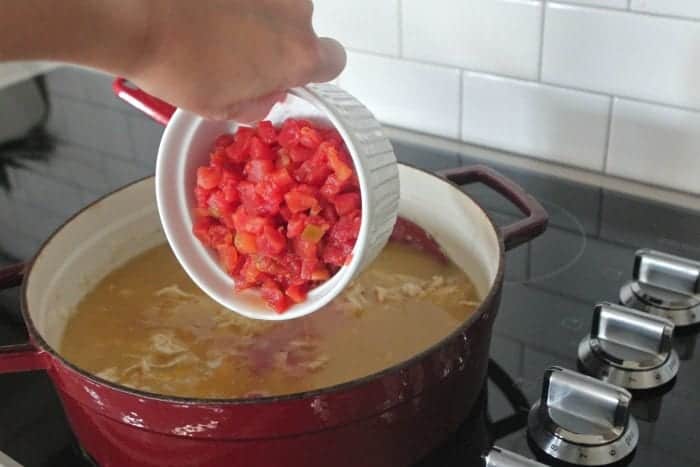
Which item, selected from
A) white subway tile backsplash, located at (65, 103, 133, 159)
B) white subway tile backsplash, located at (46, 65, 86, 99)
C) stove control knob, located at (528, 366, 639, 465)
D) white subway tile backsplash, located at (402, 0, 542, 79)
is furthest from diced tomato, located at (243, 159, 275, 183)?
white subway tile backsplash, located at (46, 65, 86, 99)

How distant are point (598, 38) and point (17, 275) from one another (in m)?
0.60

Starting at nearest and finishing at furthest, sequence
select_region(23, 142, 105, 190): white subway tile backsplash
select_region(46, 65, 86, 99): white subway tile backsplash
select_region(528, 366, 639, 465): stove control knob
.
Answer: select_region(528, 366, 639, 465): stove control knob
select_region(23, 142, 105, 190): white subway tile backsplash
select_region(46, 65, 86, 99): white subway tile backsplash

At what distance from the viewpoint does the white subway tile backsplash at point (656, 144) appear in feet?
2.81

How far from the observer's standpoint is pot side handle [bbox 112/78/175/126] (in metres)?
0.65

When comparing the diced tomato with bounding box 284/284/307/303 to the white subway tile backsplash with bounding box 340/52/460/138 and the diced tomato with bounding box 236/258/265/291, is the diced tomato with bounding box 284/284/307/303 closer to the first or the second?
the diced tomato with bounding box 236/258/265/291

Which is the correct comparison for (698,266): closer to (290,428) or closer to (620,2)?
(620,2)

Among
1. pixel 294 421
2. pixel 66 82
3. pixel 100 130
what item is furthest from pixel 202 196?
pixel 66 82

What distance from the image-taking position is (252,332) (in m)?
0.75

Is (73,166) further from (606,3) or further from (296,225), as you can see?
(606,3)

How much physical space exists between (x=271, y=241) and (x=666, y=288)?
0.35 meters

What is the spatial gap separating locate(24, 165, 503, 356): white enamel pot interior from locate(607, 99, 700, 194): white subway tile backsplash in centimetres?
23

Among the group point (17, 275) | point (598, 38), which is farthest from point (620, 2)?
point (17, 275)

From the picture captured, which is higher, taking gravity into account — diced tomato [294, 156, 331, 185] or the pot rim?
diced tomato [294, 156, 331, 185]

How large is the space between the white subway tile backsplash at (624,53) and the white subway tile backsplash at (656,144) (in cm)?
2
